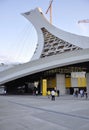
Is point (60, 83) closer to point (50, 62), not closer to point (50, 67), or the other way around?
point (50, 62)

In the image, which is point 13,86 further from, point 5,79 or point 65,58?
point 65,58

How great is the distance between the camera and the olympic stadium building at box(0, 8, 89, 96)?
4569cm

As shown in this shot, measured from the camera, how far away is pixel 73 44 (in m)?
78.2

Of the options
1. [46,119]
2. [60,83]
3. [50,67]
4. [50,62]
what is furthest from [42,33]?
[46,119]

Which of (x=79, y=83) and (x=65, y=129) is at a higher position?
(x=79, y=83)

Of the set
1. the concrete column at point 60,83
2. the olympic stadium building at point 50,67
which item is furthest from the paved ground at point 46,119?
the concrete column at point 60,83

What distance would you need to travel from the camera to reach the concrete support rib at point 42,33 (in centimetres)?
7735

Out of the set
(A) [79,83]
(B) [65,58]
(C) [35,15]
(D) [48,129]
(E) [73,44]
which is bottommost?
(D) [48,129]

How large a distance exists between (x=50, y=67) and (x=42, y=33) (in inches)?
1613

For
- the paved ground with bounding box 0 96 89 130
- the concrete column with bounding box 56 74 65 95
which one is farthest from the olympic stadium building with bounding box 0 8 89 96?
the paved ground with bounding box 0 96 89 130

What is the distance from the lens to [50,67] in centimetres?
4659

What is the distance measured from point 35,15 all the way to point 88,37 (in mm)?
19352

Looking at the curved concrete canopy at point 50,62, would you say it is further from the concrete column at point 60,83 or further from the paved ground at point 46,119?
the paved ground at point 46,119

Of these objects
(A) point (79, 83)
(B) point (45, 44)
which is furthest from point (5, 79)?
(B) point (45, 44)
